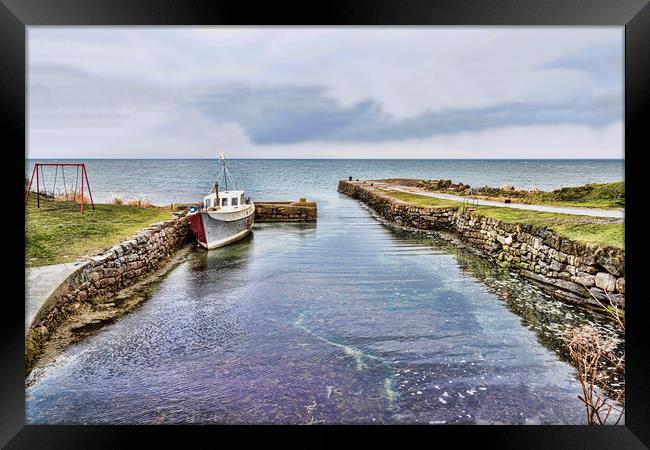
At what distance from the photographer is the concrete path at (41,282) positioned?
520 cm

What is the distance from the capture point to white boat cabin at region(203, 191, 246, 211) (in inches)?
523

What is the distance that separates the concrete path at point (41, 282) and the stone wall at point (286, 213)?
41.7 feet

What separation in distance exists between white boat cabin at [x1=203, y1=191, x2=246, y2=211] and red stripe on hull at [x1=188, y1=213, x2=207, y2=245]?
1098mm

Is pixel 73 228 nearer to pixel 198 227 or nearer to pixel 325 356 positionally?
pixel 198 227

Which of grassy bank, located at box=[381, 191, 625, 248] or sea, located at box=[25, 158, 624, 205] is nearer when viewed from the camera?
grassy bank, located at box=[381, 191, 625, 248]

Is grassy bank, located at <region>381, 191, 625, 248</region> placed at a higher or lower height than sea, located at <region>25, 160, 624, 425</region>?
higher

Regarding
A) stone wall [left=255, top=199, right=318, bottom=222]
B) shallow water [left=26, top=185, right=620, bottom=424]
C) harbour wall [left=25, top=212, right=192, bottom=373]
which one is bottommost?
shallow water [left=26, top=185, right=620, bottom=424]

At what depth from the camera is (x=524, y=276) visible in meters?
8.73

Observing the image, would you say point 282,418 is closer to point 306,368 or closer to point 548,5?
point 306,368

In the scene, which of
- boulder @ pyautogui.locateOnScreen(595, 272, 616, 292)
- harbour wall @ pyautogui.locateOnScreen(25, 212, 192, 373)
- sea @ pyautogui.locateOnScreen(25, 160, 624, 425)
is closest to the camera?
sea @ pyautogui.locateOnScreen(25, 160, 624, 425)

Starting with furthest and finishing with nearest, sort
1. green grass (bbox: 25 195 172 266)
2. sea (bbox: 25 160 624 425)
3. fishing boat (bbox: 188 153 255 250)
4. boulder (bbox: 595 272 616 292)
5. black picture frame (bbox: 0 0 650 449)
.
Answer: fishing boat (bbox: 188 153 255 250) → green grass (bbox: 25 195 172 266) → boulder (bbox: 595 272 616 292) → sea (bbox: 25 160 624 425) → black picture frame (bbox: 0 0 650 449)

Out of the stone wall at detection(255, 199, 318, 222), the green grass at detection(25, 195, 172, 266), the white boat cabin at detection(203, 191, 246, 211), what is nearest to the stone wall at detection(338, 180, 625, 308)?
the stone wall at detection(255, 199, 318, 222)

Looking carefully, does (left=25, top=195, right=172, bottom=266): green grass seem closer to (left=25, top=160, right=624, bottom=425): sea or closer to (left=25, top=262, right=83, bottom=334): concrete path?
(left=25, top=262, right=83, bottom=334): concrete path

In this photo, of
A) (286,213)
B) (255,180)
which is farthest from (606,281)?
(255,180)
